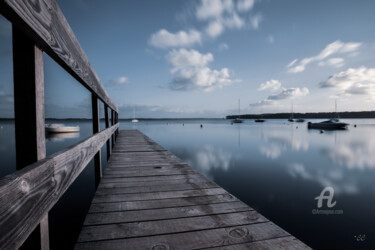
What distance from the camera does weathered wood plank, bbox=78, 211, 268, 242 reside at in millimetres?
1627

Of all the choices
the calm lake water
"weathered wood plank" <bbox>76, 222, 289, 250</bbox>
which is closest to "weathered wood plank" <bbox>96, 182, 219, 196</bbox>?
"weathered wood plank" <bbox>76, 222, 289, 250</bbox>

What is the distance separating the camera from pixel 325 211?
523cm

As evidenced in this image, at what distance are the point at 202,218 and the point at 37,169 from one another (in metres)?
1.56

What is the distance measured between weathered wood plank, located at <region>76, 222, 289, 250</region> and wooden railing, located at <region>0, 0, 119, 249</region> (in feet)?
1.69

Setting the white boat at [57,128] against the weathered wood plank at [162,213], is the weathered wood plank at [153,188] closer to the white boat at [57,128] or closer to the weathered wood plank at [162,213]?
the weathered wood plank at [162,213]

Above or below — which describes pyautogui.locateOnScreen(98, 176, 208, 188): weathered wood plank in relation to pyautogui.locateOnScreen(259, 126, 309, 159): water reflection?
above

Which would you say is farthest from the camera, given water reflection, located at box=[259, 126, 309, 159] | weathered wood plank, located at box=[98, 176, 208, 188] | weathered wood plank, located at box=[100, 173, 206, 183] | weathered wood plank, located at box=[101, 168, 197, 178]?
water reflection, located at box=[259, 126, 309, 159]

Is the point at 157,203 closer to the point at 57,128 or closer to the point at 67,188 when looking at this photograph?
the point at 67,188

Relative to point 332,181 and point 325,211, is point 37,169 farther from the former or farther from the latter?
point 332,181

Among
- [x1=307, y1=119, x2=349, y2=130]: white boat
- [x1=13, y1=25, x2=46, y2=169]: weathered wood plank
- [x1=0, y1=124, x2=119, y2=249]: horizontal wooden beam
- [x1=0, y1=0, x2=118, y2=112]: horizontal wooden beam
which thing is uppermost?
[x1=0, y1=0, x2=118, y2=112]: horizontal wooden beam

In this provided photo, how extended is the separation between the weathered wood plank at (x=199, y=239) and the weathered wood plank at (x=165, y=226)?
59mm

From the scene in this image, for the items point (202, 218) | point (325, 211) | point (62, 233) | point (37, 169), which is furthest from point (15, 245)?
point (325, 211)

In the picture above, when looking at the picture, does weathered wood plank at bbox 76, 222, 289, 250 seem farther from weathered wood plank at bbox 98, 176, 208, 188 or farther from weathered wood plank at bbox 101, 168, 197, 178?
weathered wood plank at bbox 101, 168, 197, 178

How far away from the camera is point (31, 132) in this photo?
39.5 inches
